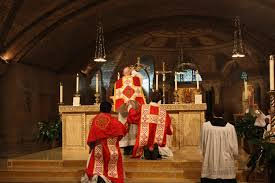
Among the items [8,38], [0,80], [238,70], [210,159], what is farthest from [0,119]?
[238,70]

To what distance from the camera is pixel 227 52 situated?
20516mm

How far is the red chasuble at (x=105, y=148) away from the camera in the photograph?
21.0ft

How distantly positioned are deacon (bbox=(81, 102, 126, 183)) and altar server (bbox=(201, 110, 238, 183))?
1324 mm

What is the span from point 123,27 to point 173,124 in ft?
31.8

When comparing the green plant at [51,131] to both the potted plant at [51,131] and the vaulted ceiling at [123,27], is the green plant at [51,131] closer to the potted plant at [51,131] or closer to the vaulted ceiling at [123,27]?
the potted plant at [51,131]

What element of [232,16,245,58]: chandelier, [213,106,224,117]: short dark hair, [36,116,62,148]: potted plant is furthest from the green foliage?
[232,16,245,58]: chandelier

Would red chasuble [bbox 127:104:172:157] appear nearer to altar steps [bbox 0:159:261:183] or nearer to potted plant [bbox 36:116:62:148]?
altar steps [bbox 0:159:261:183]

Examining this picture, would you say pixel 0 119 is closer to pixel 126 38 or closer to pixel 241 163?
pixel 126 38

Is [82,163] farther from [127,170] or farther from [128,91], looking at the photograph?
[128,91]

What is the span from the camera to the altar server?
20.7 feet

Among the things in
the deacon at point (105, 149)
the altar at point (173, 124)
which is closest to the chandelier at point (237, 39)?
A: the altar at point (173, 124)

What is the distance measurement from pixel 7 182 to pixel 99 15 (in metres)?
9.69

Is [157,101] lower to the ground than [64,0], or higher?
lower

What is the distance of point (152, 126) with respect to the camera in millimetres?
7996
